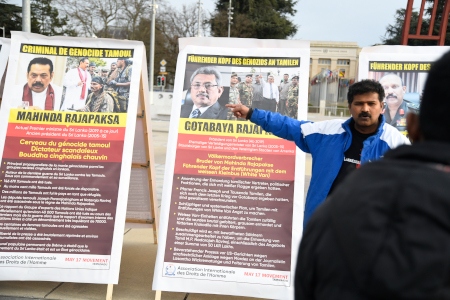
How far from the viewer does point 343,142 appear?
321 cm

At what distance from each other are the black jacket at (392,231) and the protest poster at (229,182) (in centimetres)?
286

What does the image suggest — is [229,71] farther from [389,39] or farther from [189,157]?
[389,39]

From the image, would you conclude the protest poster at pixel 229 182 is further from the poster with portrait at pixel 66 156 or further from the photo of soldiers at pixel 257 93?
the poster with portrait at pixel 66 156

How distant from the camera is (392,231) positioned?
38.7 inches

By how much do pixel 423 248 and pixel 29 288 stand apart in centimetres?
391

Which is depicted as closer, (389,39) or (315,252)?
(315,252)

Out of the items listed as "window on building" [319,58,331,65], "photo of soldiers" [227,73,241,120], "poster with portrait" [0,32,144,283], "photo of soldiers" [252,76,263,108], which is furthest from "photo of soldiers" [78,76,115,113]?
"window on building" [319,58,331,65]

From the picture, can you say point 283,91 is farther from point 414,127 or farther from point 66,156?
point 414,127

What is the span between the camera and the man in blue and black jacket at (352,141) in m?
3.16

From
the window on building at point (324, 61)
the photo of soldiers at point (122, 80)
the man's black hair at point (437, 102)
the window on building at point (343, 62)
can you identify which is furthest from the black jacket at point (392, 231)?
the window on building at point (343, 62)

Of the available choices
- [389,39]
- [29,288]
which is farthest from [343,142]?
[389,39]

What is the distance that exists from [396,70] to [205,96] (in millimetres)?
1447

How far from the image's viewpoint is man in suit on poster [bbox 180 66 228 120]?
4090mm

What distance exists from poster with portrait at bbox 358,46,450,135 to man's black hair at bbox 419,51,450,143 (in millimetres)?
3150
